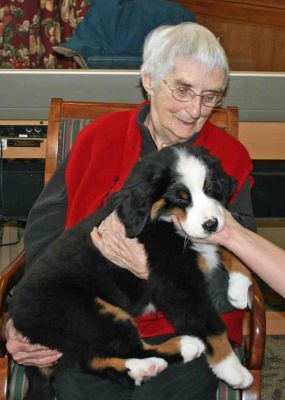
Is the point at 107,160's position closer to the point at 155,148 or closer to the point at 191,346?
the point at 155,148

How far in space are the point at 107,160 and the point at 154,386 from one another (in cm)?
67

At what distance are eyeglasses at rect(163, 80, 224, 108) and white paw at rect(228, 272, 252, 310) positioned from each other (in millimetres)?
510

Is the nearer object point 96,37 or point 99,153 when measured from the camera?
point 99,153

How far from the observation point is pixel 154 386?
66.7 inches

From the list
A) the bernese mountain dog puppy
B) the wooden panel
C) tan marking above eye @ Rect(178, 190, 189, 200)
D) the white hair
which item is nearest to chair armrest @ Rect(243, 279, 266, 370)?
the bernese mountain dog puppy

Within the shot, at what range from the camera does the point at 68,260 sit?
1.58m

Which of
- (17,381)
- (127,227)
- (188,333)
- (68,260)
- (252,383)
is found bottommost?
(17,381)

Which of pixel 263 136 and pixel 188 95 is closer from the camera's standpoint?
pixel 188 95

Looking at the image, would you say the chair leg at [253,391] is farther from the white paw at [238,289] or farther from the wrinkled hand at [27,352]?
the wrinkled hand at [27,352]

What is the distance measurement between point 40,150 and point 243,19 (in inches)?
63.1

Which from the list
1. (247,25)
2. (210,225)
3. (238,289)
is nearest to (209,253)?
(238,289)

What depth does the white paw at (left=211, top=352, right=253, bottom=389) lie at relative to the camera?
1.52 meters

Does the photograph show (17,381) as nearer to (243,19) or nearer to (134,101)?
(134,101)

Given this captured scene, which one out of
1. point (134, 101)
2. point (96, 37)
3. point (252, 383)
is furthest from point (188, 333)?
point (96, 37)
